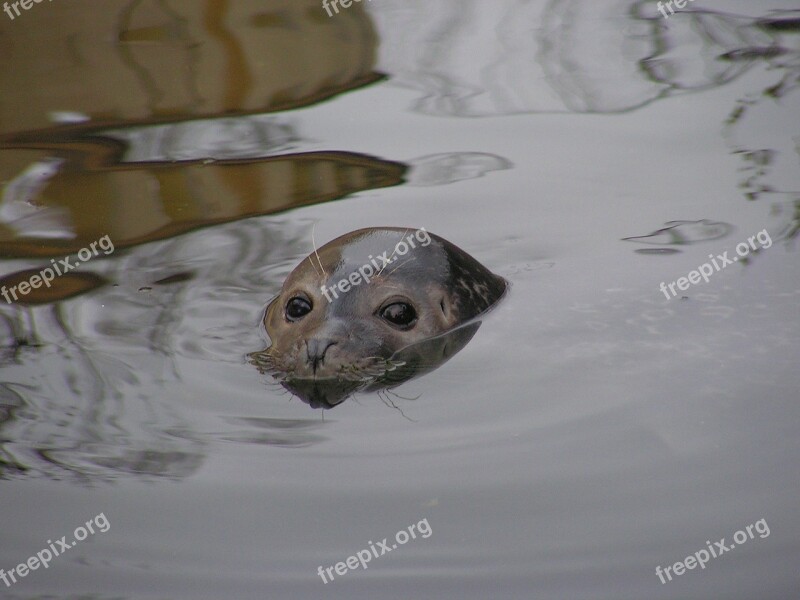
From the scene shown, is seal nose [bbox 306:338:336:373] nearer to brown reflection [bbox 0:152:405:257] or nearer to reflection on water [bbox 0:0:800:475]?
reflection on water [bbox 0:0:800:475]

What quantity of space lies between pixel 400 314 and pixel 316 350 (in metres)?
0.63

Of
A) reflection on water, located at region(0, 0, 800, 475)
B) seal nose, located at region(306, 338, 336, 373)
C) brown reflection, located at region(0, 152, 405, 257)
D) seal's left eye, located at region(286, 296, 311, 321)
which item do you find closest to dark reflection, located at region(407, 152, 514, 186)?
reflection on water, located at region(0, 0, 800, 475)

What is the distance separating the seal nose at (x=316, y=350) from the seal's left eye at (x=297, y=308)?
454mm

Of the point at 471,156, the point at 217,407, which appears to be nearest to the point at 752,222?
the point at 471,156

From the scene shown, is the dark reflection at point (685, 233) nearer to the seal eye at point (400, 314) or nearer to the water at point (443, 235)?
the water at point (443, 235)

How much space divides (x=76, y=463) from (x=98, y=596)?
0.94 m

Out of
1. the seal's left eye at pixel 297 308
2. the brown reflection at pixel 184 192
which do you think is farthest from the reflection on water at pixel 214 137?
the seal's left eye at pixel 297 308

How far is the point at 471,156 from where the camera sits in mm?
9258

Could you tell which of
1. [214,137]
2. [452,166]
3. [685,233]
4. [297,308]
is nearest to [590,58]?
[452,166]

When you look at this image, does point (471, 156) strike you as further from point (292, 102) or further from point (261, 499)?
point (261, 499)

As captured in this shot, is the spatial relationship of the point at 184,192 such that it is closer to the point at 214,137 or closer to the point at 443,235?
the point at 214,137

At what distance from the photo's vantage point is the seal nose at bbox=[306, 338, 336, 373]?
18.7ft

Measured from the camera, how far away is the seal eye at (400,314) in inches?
241

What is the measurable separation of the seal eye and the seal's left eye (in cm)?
40
